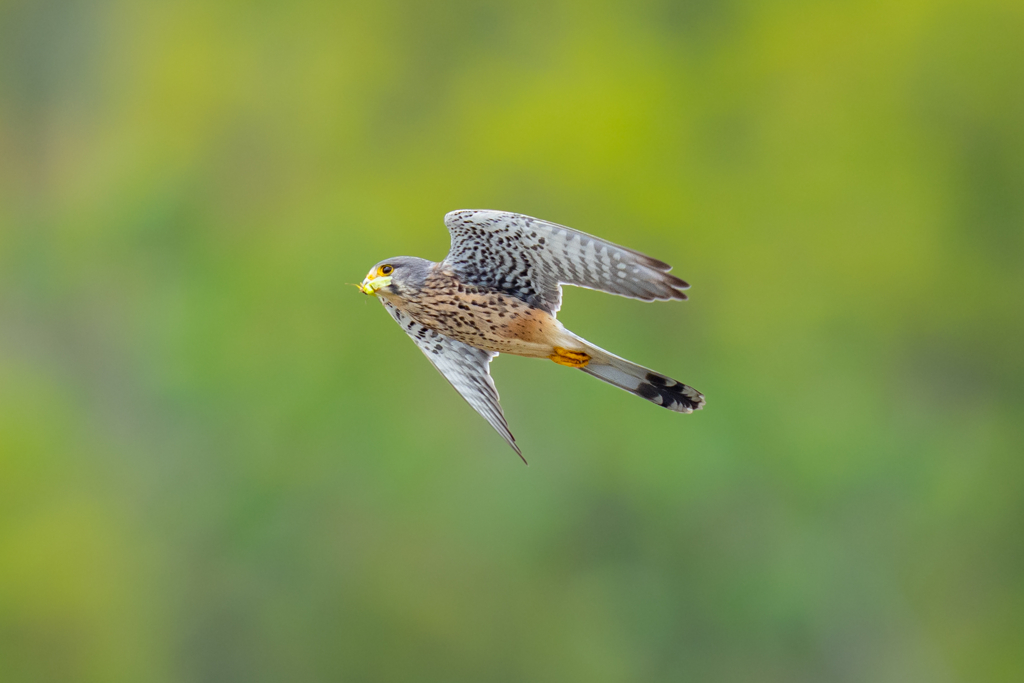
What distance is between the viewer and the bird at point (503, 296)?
10.5ft

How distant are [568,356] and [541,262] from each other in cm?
27

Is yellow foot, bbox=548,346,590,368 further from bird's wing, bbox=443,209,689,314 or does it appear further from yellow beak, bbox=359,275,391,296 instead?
yellow beak, bbox=359,275,391,296

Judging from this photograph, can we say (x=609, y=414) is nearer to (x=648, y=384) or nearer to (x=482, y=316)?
(x=648, y=384)

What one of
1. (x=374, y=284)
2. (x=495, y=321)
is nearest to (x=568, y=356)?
(x=495, y=321)

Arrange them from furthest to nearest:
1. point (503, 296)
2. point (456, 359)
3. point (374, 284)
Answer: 1. point (456, 359)
2. point (503, 296)
3. point (374, 284)

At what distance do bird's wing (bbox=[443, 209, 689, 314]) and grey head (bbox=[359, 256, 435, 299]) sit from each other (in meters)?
0.12

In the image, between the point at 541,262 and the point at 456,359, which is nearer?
the point at 541,262

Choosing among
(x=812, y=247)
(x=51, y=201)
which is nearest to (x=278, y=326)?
(x=812, y=247)

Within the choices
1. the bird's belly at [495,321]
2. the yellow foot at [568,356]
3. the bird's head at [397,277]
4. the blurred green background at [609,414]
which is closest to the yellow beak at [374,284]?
the bird's head at [397,277]

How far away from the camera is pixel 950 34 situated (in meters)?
14.1

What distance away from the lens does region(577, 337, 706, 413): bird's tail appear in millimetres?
3320

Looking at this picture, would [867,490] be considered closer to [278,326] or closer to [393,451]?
[393,451]

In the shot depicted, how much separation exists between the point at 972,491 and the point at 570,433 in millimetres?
4327

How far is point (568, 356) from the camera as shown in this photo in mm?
3250
